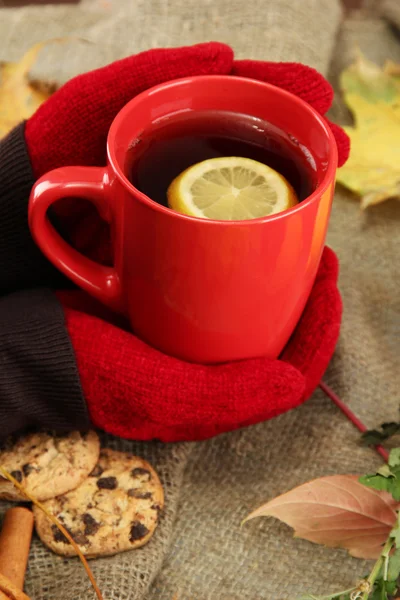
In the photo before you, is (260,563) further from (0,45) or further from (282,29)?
(0,45)

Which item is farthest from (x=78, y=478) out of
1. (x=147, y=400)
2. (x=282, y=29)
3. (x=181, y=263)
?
(x=282, y=29)

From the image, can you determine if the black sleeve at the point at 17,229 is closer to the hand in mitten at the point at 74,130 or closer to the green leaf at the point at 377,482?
the hand in mitten at the point at 74,130

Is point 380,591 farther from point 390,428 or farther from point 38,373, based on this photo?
point 38,373

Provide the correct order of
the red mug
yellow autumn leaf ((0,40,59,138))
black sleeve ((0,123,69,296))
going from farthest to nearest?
yellow autumn leaf ((0,40,59,138)) < black sleeve ((0,123,69,296)) < the red mug

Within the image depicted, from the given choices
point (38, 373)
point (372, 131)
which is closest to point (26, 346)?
point (38, 373)

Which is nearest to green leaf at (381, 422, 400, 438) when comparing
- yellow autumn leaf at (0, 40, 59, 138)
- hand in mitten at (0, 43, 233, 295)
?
hand in mitten at (0, 43, 233, 295)

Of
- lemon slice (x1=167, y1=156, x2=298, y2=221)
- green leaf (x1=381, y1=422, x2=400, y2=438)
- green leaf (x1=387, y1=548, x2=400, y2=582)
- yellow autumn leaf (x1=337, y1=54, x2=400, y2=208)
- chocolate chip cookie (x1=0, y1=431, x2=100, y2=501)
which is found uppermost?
lemon slice (x1=167, y1=156, x2=298, y2=221)

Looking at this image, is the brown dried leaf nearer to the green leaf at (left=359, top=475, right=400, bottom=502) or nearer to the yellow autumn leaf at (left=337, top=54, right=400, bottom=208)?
the green leaf at (left=359, top=475, right=400, bottom=502)
